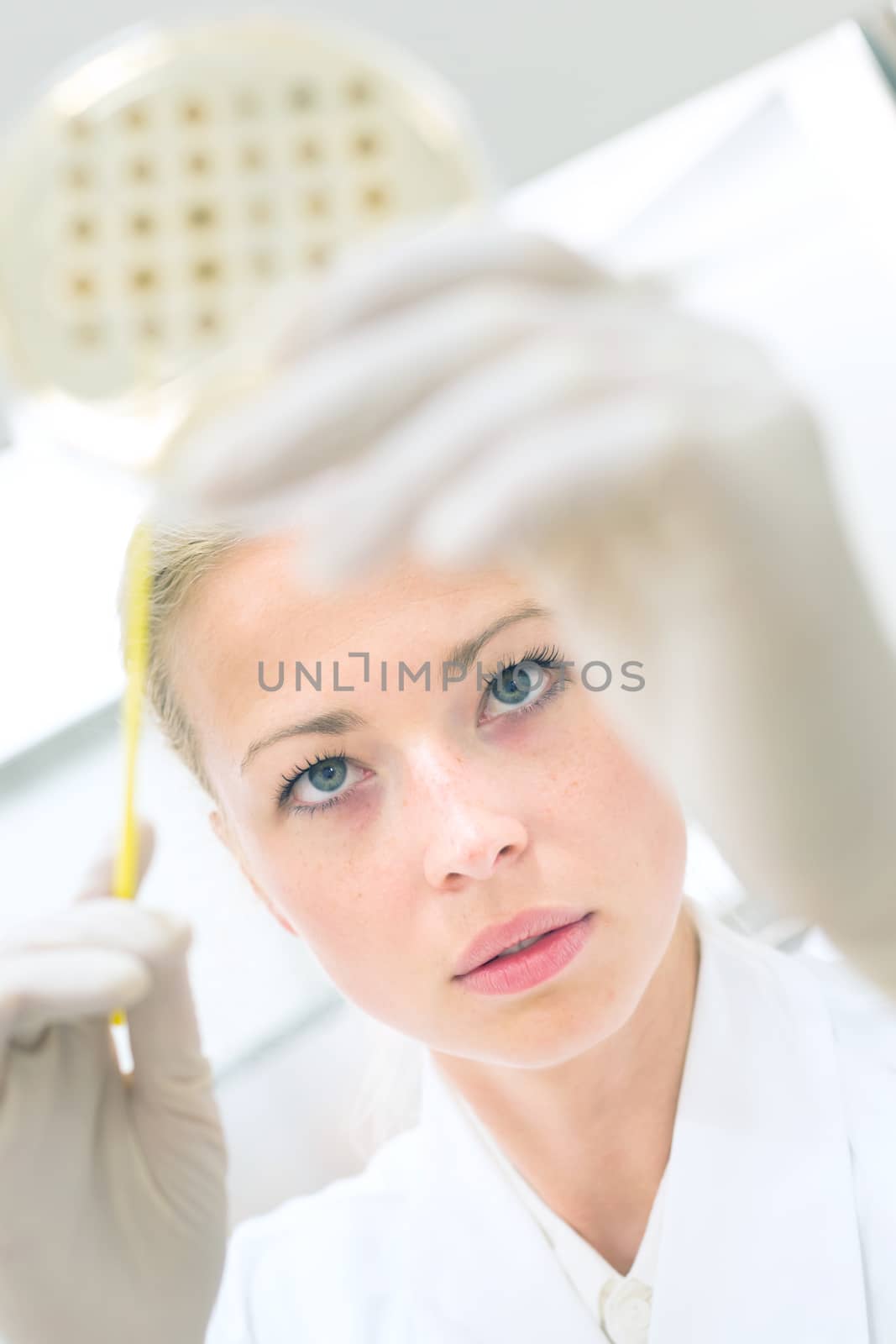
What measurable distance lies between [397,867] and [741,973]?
0.18m

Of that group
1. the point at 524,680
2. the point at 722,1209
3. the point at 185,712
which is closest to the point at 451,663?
the point at 524,680

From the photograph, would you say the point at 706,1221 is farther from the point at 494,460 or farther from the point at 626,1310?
the point at 494,460

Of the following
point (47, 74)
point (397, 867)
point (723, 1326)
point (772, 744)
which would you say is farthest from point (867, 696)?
point (47, 74)

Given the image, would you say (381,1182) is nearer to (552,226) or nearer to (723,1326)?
(723,1326)

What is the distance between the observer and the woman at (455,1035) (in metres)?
0.45

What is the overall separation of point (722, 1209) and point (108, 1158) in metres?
0.27

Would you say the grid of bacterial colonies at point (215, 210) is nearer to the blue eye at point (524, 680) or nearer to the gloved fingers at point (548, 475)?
the gloved fingers at point (548, 475)

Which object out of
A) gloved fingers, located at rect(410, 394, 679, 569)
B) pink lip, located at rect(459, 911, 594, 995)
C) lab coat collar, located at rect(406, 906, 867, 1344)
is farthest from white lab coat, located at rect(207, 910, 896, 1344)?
gloved fingers, located at rect(410, 394, 679, 569)

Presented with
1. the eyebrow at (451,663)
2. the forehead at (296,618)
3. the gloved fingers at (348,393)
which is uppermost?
the forehead at (296,618)

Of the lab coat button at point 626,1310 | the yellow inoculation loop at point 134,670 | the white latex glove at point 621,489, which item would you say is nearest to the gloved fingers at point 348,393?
the white latex glove at point 621,489

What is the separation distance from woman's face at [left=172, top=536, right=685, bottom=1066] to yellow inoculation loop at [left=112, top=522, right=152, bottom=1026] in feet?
0.17

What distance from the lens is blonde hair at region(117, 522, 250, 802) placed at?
495 mm

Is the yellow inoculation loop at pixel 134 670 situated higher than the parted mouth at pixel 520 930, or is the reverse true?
the yellow inoculation loop at pixel 134 670

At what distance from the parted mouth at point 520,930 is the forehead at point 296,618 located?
10cm
